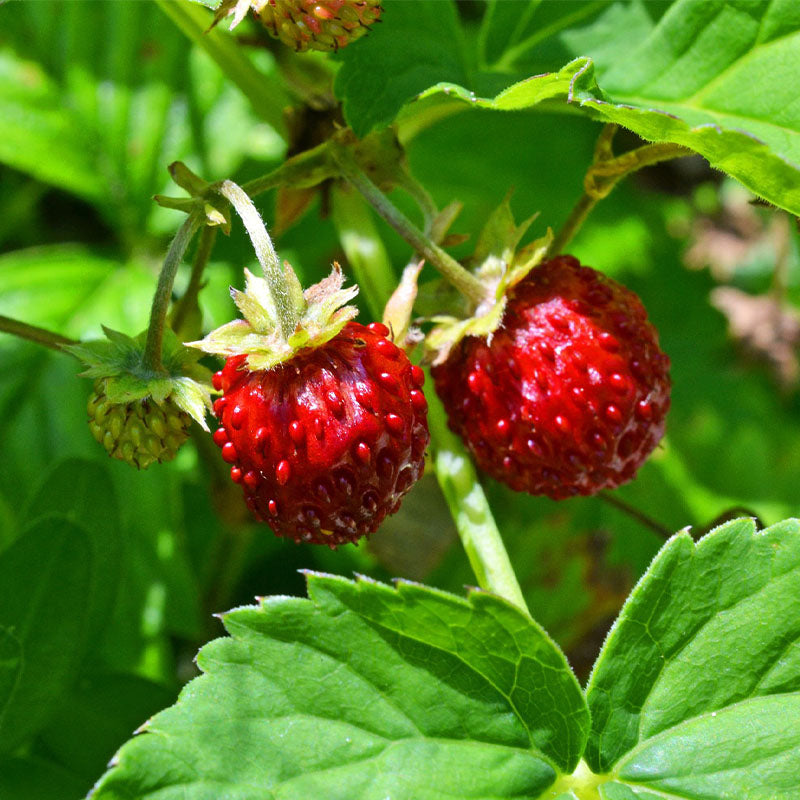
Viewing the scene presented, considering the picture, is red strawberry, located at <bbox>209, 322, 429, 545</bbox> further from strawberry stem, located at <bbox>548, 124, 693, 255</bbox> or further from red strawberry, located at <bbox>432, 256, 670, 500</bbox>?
strawberry stem, located at <bbox>548, 124, 693, 255</bbox>

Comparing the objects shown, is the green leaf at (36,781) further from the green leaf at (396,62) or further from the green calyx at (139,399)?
the green leaf at (396,62)

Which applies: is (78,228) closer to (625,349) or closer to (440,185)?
(440,185)

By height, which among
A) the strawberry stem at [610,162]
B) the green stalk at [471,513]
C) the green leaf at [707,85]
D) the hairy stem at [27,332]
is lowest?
the green stalk at [471,513]

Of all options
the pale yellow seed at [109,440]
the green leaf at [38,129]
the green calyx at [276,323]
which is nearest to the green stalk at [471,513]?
the green calyx at [276,323]

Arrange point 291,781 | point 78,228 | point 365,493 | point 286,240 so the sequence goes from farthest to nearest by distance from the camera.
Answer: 1. point 78,228
2. point 286,240
3. point 365,493
4. point 291,781

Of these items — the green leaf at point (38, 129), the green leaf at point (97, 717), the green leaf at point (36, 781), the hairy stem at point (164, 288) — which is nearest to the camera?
the hairy stem at point (164, 288)

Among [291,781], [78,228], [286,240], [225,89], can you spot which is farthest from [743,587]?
[78,228]

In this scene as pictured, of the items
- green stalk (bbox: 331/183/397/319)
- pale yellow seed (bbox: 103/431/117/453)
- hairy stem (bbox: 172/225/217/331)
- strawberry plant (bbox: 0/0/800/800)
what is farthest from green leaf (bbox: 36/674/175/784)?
green stalk (bbox: 331/183/397/319)

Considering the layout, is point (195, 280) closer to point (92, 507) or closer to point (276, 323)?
point (276, 323)
